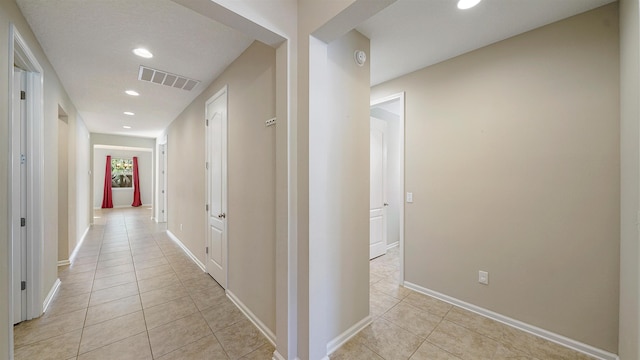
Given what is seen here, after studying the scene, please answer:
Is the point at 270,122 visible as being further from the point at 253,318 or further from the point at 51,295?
the point at 51,295

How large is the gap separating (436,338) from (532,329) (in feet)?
2.75

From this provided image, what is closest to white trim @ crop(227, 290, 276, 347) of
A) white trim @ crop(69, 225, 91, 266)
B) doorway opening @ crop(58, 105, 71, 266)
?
doorway opening @ crop(58, 105, 71, 266)

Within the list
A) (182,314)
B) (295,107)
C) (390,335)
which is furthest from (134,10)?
(390,335)

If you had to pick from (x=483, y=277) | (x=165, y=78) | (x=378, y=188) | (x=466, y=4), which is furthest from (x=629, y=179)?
(x=165, y=78)

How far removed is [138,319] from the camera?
87.5 inches

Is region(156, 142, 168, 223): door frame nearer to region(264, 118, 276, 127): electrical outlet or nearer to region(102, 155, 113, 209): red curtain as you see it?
region(102, 155, 113, 209): red curtain

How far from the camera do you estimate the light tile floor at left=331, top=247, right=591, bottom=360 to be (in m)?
1.79

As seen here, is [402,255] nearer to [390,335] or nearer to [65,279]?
[390,335]

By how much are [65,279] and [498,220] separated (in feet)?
16.7

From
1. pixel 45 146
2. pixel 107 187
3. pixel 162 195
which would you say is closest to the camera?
pixel 45 146

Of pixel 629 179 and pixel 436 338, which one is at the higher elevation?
pixel 629 179

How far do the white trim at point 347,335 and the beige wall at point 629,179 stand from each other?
1.60 metres

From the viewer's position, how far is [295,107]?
5.34ft

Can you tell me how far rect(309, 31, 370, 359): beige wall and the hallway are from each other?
65 cm
